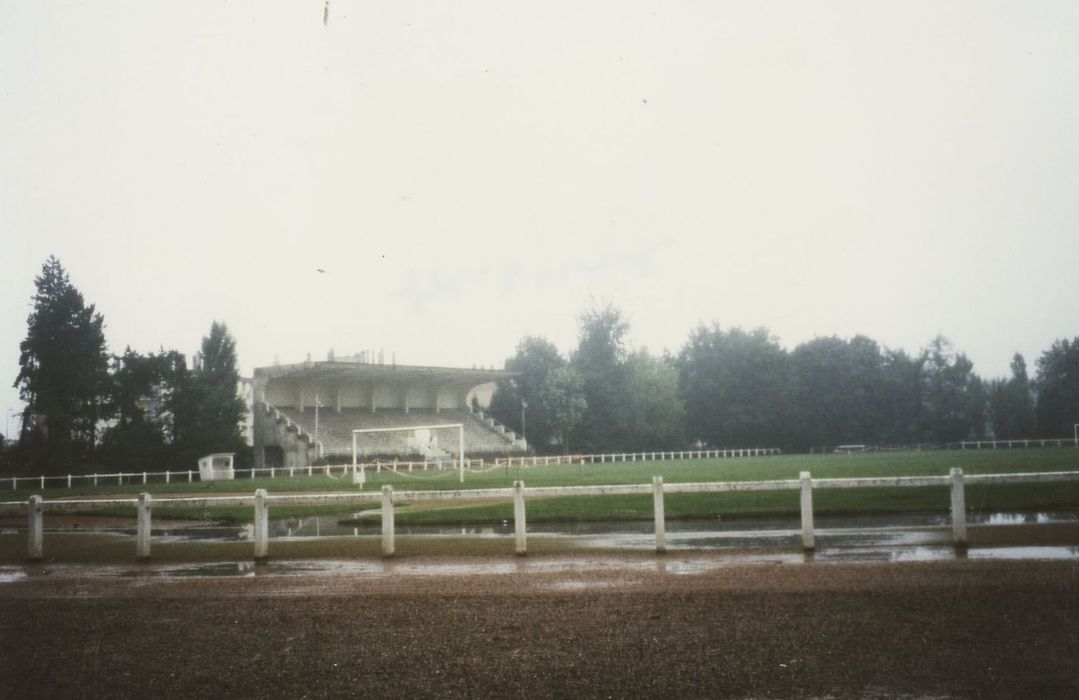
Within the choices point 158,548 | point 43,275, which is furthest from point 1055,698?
point 43,275

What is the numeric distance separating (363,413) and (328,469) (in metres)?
19.5

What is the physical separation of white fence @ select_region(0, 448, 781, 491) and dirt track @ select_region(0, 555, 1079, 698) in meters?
29.2

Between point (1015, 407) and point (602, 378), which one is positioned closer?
point (1015, 407)

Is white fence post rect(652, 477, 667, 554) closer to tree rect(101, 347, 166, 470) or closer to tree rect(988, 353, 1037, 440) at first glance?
tree rect(101, 347, 166, 470)

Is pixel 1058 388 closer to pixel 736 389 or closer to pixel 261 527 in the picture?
pixel 261 527

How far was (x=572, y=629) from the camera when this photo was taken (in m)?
7.36

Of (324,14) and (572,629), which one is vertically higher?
(324,14)

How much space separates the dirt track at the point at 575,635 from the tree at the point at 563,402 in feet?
214

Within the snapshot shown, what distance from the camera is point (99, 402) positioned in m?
42.4

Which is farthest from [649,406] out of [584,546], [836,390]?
[584,546]

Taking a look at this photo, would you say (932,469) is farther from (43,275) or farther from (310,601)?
(43,275)

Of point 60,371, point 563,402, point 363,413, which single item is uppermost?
point 60,371

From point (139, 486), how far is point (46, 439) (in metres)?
7.57

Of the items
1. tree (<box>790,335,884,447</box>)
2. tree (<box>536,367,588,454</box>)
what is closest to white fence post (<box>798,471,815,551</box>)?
tree (<box>536,367,588,454</box>)
